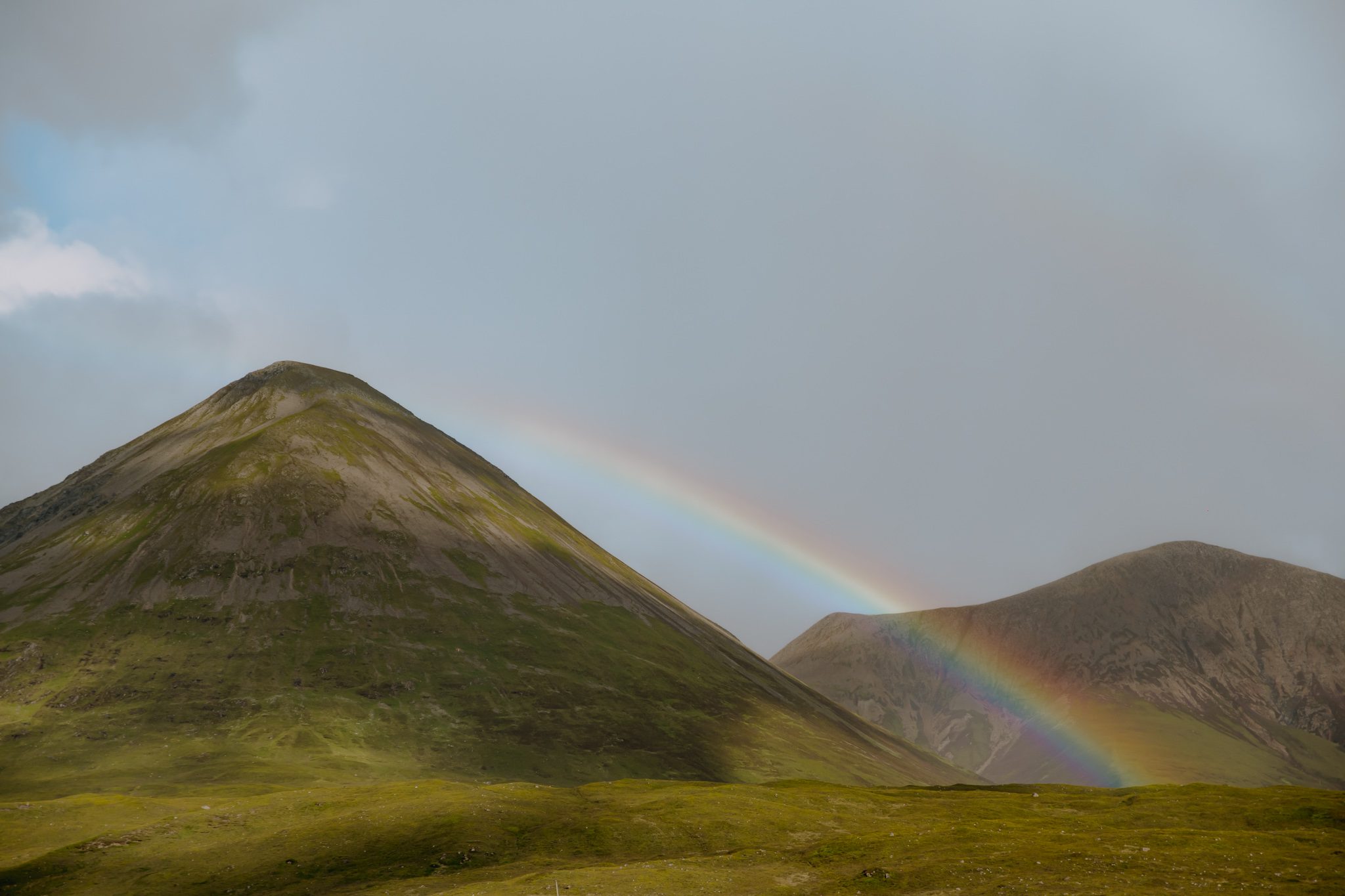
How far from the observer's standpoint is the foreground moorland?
6172cm

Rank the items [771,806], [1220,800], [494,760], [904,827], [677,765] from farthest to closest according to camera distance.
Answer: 1. [677,765]
2. [494,760]
3. [771,806]
4. [1220,800]
5. [904,827]

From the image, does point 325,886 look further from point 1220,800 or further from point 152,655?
point 152,655

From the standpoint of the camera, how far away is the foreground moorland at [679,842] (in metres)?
61.7

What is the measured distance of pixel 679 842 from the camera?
85375mm

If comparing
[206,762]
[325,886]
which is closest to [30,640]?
[206,762]

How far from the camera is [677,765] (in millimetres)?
188500

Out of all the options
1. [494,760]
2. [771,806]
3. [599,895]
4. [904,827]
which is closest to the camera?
[599,895]

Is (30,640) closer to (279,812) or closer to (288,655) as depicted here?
(288,655)

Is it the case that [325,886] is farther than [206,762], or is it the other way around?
[206,762]

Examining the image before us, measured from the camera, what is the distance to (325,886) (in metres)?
77.6

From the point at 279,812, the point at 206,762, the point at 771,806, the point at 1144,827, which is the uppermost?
the point at 1144,827

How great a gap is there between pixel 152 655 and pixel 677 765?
115373 mm

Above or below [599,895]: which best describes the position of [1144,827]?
above

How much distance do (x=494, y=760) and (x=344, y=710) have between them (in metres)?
35.1
